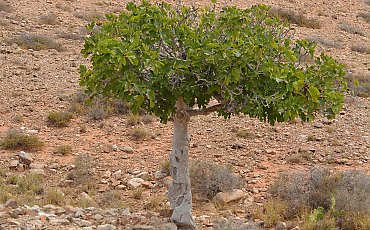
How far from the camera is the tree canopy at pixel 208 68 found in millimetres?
4062

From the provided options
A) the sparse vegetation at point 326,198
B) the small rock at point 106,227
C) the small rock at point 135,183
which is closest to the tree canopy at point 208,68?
the small rock at point 106,227

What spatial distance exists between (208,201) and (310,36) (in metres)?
13.6

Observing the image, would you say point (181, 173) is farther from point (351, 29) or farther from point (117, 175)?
point (351, 29)

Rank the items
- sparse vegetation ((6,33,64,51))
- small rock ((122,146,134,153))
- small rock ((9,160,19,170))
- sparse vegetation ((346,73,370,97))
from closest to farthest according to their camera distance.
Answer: small rock ((9,160,19,170)) → small rock ((122,146,134,153)) → sparse vegetation ((346,73,370,97)) → sparse vegetation ((6,33,64,51))

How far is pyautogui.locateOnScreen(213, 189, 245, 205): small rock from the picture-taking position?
6.96 meters

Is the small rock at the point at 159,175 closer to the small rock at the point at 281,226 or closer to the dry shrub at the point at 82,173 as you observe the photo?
the dry shrub at the point at 82,173

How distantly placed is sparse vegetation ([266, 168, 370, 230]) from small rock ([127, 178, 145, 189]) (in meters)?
1.86

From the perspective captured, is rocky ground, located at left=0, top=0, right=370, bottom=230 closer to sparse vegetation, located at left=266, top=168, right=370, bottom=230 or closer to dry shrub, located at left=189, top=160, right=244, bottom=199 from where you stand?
dry shrub, located at left=189, top=160, right=244, bottom=199

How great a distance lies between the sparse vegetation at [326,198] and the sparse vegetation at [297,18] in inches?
573

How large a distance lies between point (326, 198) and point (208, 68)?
10.4 feet

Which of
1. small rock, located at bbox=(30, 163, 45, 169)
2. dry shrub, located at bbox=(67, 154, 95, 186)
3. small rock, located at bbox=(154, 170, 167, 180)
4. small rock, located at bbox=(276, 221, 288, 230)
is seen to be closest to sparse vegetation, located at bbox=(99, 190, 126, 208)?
dry shrub, located at bbox=(67, 154, 95, 186)

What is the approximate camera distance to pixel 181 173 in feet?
17.4

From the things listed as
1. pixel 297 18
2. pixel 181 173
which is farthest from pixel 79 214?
pixel 297 18

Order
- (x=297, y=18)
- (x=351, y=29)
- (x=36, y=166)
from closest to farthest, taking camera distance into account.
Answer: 1. (x=36, y=166)
2. (x=351, y=29)
3. (x=297, y=18)
